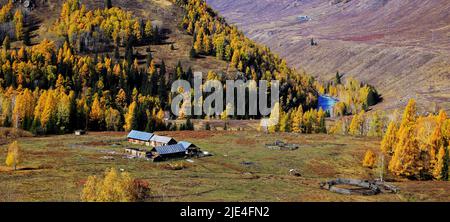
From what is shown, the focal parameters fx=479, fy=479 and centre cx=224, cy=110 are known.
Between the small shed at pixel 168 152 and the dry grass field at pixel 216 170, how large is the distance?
5279 millimetres

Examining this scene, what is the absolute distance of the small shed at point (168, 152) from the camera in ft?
322

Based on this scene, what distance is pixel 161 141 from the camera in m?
115

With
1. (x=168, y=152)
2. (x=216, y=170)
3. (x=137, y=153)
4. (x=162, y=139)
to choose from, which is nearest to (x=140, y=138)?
(x=162, y=139)

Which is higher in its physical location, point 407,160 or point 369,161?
point 407,160

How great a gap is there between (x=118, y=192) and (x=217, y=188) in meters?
25.6

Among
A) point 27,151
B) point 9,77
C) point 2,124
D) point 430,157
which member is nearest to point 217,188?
point 27,151

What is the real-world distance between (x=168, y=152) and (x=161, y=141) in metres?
14.8

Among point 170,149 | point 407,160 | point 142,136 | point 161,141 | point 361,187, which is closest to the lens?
point 361,187

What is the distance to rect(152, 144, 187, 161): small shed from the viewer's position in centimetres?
9810

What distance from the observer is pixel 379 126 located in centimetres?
16262

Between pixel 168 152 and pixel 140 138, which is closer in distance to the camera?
pixel 168 152

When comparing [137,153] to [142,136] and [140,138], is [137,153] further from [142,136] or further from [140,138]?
[142,136]

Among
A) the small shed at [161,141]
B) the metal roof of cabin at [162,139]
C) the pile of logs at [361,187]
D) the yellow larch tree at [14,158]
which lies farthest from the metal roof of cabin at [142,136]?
the pile of logs at [361,187]
